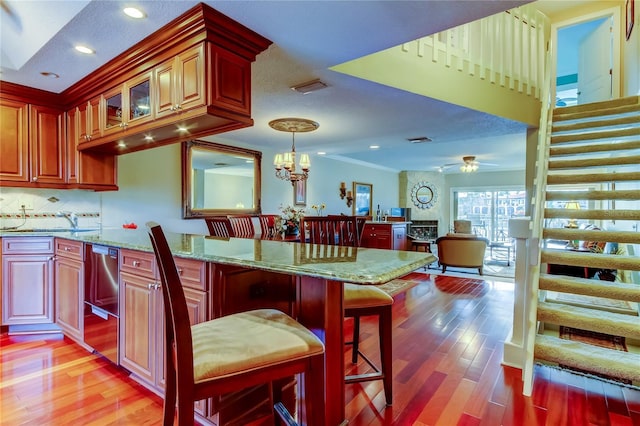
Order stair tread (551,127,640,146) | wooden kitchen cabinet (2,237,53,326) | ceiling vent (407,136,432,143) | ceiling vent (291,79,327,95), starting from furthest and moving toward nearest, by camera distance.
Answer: ceiling vent (407,136,432,143)
stair tread (551,127,640,146)
wooden kitchen cabinet (2,237,53,326)
ceiling vent (291,79,327,95)

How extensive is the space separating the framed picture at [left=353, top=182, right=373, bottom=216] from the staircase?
4.00 m

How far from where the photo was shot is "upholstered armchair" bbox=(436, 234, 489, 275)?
5379mm

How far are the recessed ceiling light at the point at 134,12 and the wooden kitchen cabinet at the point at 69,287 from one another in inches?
67.1

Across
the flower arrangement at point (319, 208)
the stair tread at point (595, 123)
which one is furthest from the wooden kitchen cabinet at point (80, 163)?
the stair tread at point (595, 123)

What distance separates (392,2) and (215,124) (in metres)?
1.33

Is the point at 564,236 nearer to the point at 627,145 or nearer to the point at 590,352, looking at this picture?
the point at 590,352

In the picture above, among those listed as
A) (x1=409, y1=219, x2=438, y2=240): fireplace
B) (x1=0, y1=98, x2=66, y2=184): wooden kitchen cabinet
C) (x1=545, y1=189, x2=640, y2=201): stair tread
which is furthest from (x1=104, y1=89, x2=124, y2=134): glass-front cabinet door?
(x1=409, y1=219, x2=438, y2=240): fireplace

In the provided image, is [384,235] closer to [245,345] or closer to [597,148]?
[597,148]

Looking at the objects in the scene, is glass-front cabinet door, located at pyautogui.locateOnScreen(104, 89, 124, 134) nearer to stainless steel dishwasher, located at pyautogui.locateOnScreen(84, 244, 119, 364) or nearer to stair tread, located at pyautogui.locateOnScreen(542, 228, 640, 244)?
stainless steel dishwasher, located at pyautogui.locateOnScreen(84, 244, 119, 364)

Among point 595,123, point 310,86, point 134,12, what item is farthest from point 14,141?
point 595,123

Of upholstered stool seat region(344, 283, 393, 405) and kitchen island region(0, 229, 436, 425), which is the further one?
upholstered stool seat region(344, 283, 393, 405)

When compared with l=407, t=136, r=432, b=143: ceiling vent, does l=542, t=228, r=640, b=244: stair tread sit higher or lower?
lower

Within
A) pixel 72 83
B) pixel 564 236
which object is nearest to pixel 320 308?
pixel 564 236

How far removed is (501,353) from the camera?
8.23ft
